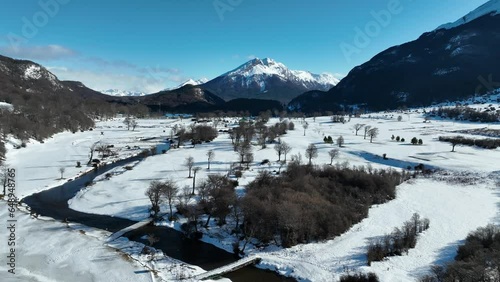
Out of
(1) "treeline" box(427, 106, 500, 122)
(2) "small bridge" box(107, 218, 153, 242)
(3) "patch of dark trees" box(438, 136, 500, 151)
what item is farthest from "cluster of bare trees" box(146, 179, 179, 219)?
(1) "treeline" box(427, 106, 500, 122)

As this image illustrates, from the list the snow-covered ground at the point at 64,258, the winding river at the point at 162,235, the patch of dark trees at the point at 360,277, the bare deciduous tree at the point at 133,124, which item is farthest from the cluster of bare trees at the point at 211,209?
the bare deciduous tree at the point at 133,124

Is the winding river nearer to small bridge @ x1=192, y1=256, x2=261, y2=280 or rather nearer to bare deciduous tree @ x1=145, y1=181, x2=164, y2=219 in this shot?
small bridge @ x1=192, y1=256, x2=261, y2=280

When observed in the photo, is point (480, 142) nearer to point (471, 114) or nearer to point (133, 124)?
point (471, 114)

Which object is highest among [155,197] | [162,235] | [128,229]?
[155,197]

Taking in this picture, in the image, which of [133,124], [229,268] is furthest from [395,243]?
[133,124]

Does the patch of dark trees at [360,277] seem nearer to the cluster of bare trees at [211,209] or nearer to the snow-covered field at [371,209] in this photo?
the snow-covered field at [371,209]

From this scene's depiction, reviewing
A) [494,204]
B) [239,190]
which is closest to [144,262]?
[239,190]
